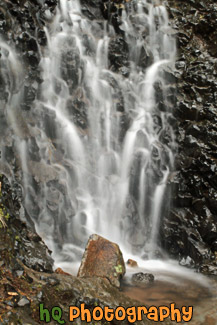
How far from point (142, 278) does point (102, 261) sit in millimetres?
952

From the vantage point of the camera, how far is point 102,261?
638 centimetres

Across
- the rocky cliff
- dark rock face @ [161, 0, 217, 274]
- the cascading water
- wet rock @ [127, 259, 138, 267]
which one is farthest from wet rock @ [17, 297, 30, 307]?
dark rock face @ [161, 0, 217, 274]

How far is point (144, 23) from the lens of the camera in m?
11.5

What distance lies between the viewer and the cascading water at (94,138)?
8.43 meters

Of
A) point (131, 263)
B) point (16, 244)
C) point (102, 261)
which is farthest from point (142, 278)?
point (16, 244)

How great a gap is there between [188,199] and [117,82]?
4.20 meters

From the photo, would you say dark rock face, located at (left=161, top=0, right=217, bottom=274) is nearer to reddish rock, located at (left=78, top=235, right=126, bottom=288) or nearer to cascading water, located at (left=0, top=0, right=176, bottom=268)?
cascading water, located at (left=0, top=0, right=176, bottom=268)

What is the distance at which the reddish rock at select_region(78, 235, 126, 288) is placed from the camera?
20.5 ft

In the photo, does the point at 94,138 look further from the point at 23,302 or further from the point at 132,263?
the point at 23,302

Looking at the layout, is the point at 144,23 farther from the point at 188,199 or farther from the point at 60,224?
the point at 60,224

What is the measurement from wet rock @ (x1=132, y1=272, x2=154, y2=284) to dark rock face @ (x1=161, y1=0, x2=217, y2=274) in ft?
5.07

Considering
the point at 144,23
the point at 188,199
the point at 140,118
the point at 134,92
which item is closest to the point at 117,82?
the point at 134,92

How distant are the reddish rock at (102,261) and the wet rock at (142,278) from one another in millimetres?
261

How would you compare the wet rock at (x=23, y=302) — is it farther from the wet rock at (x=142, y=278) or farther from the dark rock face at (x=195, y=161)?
the dark rock face at (x=195, y=161)
